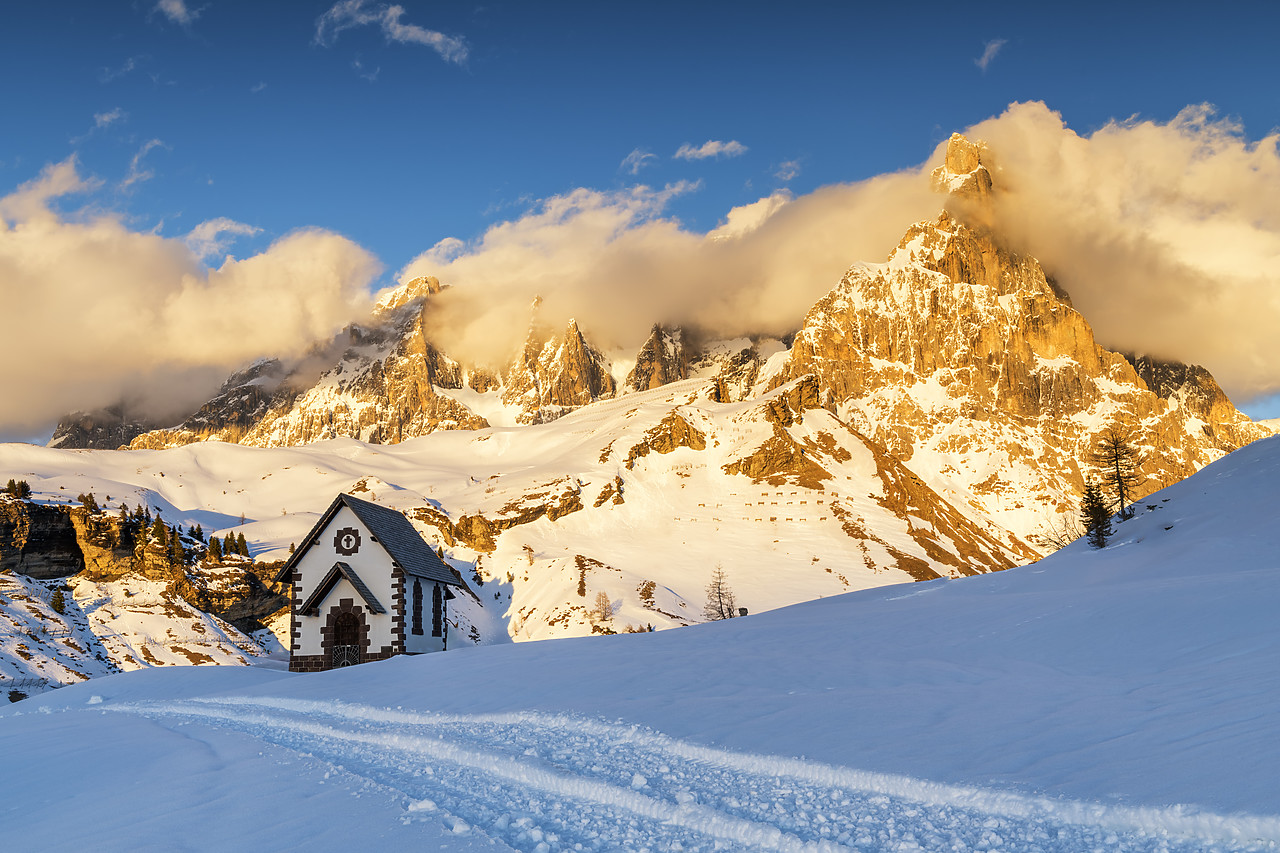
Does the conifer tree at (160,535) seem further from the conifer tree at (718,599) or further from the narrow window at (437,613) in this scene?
the conifer tree at (718,599)

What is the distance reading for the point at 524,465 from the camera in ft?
542

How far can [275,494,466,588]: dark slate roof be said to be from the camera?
36.2 metres

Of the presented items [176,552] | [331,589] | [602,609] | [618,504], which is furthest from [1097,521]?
[618,504]

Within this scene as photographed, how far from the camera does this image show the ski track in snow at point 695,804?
7395mm

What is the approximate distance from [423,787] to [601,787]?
6.78 ft

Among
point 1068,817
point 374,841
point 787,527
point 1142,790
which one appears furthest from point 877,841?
point 787,527

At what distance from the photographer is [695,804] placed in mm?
8859

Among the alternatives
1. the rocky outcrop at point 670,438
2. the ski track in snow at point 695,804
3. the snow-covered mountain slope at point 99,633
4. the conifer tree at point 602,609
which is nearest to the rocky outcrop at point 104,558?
A: the snow-covered mountain slope at point 99,633

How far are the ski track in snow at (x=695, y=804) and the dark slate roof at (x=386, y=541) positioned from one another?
23.3 meters

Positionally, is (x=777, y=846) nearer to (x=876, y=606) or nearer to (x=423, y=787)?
(x=423, y=787)

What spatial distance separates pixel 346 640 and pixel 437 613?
5.05 meters

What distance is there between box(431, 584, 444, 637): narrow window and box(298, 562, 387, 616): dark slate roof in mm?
3997

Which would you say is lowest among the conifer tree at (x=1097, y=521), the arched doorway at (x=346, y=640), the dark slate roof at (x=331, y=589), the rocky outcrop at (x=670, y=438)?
the arched doorway at (x=346, y=640)

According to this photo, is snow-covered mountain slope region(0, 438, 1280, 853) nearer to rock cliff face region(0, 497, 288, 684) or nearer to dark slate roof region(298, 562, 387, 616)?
dark slate roof region(298, 562, 387, 616)
